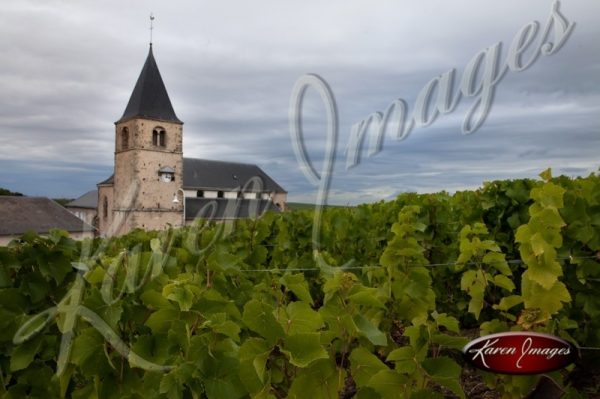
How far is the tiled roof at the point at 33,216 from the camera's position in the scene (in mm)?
43125


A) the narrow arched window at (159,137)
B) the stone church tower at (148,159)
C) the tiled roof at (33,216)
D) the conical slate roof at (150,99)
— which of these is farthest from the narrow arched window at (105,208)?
the narrow arched window at (159,137)

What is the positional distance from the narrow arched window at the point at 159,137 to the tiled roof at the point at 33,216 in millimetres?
10654

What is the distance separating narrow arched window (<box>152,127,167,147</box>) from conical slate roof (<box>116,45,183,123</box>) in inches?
48.2

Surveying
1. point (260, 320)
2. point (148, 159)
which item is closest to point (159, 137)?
point (148, 159)

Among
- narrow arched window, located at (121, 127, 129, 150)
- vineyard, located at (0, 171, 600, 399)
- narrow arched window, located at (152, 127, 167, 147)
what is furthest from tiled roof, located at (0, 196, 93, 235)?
vineyard, located at (0, 171, 600, 399)

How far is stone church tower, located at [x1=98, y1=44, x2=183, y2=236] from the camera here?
158ft

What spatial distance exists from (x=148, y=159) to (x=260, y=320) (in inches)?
1987

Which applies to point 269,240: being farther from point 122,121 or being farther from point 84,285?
point 122,121

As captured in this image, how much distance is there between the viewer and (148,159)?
163ft

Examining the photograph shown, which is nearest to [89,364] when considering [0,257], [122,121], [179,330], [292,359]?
[179,330]

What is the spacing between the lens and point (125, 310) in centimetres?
213

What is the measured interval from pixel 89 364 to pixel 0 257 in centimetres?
114

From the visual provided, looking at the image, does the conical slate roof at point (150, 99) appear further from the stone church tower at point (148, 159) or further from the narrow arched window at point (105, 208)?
the narrow arched window at point (105, 208)

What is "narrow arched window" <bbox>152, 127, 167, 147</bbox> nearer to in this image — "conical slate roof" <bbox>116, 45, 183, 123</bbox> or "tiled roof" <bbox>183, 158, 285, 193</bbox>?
"conical slate roof" <bbox>116, 45, 183, 123</bbox>
